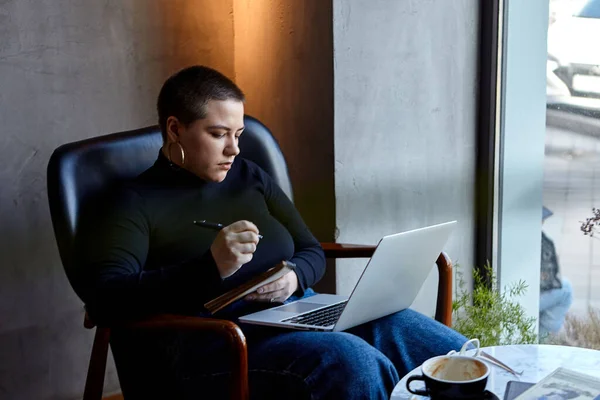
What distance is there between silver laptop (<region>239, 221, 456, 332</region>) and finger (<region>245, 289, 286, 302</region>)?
26 mm

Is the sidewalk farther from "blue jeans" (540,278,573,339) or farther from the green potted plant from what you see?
the green potted plant

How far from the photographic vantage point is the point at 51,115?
85.8 inches

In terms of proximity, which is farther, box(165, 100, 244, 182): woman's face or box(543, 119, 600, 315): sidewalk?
box(543, 119, 600, 315): sidewalk

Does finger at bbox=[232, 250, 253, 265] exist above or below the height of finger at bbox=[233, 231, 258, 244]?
below

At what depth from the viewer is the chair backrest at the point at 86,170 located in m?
1.60

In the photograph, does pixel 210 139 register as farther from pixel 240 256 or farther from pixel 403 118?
pixel 403 118

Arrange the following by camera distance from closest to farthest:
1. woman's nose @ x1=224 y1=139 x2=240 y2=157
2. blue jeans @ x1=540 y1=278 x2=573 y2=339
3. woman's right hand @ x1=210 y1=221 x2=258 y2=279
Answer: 1. woman's right hand @ x1=210 y1=221 x2=258 y2=279
2. woman's nose @ x1=224 y1=139 x2=240 y2=157
3. blue jeans @ x1=540 y1=278 x2=573 y2=339

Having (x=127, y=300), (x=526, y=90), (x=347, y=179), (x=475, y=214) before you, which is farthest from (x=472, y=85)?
(x=127, y=300)

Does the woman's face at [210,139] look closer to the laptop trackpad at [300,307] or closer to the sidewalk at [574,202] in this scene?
the laptop trackpad at [300,307]

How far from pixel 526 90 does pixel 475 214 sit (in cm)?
46

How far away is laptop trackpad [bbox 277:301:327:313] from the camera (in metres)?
1.64

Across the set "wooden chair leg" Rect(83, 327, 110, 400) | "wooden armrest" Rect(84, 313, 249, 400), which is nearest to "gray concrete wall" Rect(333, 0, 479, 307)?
"wooden chair leg" Rect(83, 327, 110, 400)

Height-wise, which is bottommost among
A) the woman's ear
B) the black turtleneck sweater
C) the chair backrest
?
the black turtleneck sweater

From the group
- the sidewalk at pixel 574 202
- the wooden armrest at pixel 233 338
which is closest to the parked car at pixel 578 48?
the sidewalk at pixel 574 202
